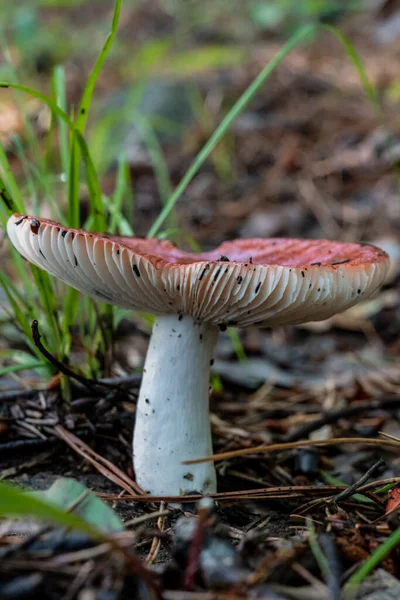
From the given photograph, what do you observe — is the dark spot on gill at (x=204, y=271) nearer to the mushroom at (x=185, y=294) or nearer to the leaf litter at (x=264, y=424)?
the mushroom at (x=185, y=294)

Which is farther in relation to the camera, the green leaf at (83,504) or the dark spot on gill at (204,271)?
the dark spot on gill at (204,271)

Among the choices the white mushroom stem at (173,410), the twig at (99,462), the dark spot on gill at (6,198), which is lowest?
the twig at (99,462)

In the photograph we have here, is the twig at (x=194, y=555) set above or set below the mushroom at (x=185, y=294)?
below

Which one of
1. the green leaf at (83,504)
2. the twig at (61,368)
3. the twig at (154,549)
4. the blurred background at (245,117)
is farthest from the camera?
the blurred background at (245,117)

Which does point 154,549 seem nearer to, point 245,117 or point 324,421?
point 324,421

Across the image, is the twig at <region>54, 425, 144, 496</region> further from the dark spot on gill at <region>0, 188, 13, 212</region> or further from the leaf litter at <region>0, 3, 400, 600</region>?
the dark spot on gill at <region>0, 188, 13, 212</region>

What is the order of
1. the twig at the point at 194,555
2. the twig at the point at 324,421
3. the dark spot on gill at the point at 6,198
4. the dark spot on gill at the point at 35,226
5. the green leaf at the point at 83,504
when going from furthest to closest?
the twig at the point at 324,421 < the dark spot on gill at the point at 6,198 < the dark spot on gill at the point at 35,226 < the green leaf at the point at 83,504 < the twig at the point at 194,555

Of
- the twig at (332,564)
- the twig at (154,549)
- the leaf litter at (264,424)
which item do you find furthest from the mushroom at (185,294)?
the twig at (332,564)

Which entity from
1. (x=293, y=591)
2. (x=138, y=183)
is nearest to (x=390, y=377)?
(x=293, y=591)
